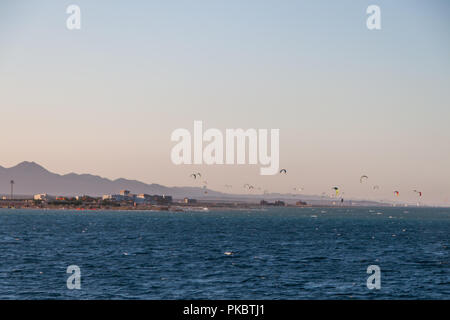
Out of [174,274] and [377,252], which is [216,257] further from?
[377,252]

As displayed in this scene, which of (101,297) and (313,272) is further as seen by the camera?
(313,272)

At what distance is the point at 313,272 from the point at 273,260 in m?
14.6

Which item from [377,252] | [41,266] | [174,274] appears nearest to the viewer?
[174,274]

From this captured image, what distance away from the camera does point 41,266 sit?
Result: 244 feet

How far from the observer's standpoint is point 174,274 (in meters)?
66.8

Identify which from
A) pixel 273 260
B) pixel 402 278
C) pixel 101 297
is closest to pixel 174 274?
pixel 101 297

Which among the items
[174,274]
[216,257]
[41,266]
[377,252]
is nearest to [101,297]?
[174,274]

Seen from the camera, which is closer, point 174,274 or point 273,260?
point 174,274
